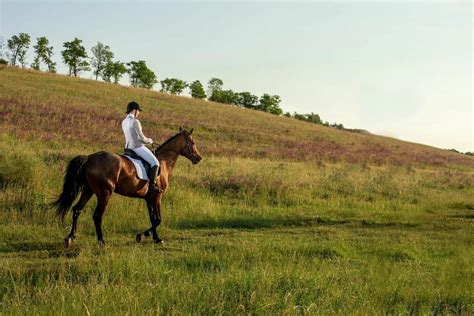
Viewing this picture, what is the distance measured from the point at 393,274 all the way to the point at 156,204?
20.4 ft

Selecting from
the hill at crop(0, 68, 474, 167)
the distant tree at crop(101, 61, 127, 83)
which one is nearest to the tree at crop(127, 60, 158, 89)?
the distant tree at crop(101, 61, 127, 83)

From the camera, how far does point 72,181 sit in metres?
10.6

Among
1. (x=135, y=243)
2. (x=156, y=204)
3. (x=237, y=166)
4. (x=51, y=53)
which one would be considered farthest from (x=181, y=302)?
(x=51, y=53)

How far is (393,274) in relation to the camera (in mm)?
8023

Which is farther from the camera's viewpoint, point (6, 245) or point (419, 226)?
point (419, 226)

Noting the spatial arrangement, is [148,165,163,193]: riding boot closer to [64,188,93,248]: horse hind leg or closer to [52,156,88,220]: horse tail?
[64,188,93,248]: horse hind leg

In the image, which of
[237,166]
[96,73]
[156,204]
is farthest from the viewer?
[96,73]

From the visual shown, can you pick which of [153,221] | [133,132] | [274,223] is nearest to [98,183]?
[133,132]

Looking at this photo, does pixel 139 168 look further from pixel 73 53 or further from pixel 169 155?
pixel 73 53

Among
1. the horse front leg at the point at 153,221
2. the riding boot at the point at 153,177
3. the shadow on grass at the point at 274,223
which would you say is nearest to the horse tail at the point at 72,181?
the riding boot at the point at 153,177

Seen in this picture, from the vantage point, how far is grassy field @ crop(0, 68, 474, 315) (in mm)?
5992

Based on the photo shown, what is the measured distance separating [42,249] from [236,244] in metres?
4.34

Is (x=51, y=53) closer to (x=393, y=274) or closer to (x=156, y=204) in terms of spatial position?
(x=156, y=204)

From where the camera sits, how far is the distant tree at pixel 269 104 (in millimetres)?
109238
